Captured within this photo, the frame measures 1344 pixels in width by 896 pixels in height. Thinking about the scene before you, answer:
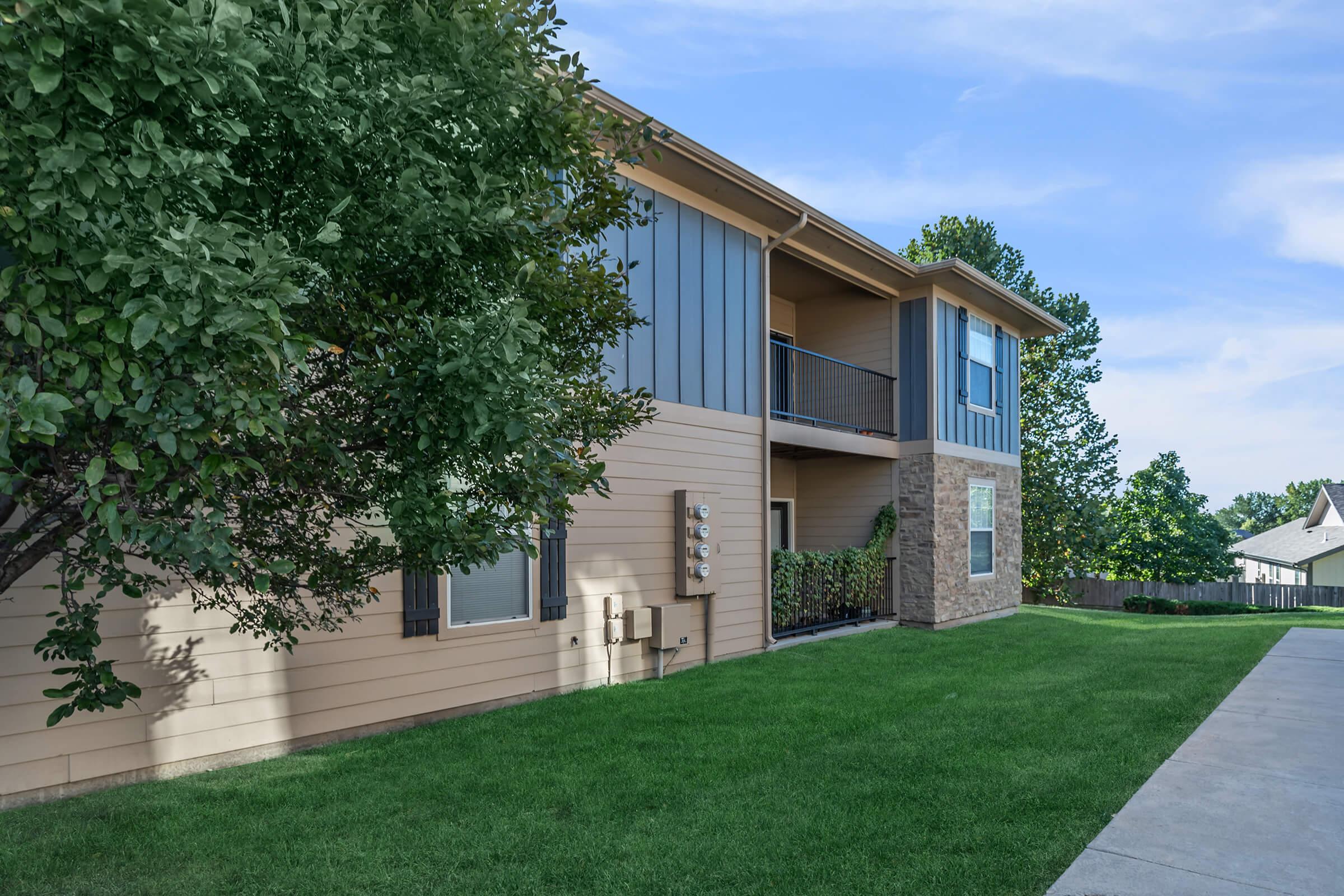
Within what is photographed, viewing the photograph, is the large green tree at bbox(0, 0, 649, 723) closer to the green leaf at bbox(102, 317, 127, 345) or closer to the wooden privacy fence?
the green leaf at bbox(102, 317, 127, 345)

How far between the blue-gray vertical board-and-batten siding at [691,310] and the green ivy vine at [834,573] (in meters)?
2.25

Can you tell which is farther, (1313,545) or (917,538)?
(1313,545)

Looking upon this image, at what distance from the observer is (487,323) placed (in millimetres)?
2373

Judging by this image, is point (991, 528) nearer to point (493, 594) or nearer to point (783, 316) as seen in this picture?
point (783, 316)

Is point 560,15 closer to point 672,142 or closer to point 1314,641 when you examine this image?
point 672,142

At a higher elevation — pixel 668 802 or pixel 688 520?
pixel 688 520

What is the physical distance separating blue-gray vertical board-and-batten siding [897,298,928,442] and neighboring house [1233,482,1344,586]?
27.0m

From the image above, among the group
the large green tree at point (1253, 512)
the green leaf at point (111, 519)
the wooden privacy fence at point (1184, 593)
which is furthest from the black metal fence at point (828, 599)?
the large green tree at point (1253, 512)

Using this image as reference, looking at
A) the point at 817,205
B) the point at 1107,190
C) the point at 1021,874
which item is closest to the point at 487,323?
the point at 1021,874

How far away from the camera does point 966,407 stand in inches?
512

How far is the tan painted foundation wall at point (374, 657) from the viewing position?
4.48 meters

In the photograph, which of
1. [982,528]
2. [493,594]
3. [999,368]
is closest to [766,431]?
[493,594]

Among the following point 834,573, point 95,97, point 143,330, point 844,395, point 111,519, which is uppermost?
point 844,395

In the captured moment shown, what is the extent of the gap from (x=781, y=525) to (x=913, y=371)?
324 cm
